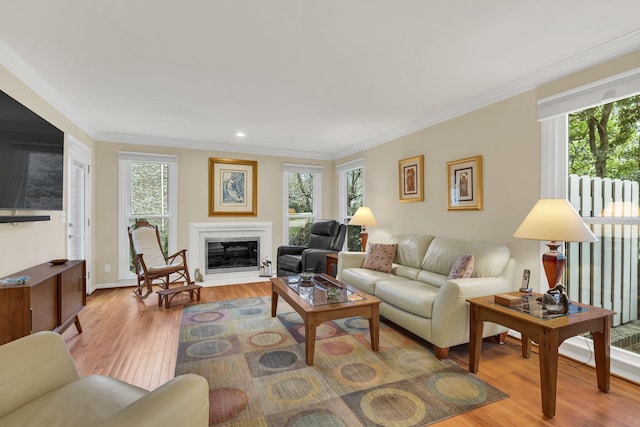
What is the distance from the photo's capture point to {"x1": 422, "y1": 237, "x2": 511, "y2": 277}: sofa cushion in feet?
8.95

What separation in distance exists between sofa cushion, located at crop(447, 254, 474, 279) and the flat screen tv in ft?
11.5

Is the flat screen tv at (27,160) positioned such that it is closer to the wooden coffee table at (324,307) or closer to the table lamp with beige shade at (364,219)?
the wooden coffee table at (324,307)

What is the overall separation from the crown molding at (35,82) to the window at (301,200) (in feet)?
10.1

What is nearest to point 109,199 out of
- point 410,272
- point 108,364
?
point 108,364

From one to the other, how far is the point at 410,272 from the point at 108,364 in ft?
9.44

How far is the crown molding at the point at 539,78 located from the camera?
7.01 feet

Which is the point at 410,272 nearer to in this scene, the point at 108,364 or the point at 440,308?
the point at 440,308

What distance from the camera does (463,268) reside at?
270 cm

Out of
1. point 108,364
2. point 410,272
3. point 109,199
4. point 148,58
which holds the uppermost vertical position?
point 148,58

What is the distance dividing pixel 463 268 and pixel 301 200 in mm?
3704

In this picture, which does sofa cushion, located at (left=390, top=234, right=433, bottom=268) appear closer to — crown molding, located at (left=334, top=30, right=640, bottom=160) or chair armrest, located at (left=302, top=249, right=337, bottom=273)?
chair armrest, located at (left=302, top=249, right=337, bottom=273)

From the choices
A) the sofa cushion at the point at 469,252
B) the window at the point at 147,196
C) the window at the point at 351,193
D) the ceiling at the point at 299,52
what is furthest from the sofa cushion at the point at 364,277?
the window at the point at 147,196

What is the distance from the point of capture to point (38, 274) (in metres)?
2.39

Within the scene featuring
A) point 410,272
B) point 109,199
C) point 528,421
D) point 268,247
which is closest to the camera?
point 528,421
